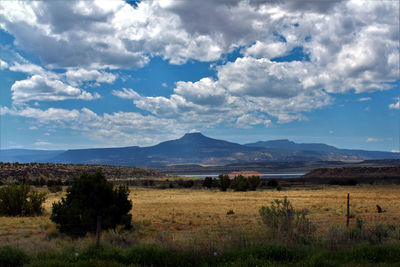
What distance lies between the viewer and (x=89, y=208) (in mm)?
17406

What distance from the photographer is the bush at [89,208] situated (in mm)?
16953

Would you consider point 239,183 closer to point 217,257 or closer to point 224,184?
point 224,184

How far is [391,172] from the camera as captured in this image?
12425 centimetres

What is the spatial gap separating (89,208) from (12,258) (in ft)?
23.7

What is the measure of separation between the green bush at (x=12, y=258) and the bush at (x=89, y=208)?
20.4ft

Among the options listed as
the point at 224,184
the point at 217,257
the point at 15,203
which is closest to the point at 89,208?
the point at 217,257

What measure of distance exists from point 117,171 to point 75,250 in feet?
397

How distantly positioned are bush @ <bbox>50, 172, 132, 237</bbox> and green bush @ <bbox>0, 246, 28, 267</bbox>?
623 cm

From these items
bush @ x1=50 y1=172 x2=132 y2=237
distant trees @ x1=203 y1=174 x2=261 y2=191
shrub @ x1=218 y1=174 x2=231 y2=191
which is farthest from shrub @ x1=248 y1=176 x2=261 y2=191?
bush @ x1=50 y1=172 x2=132 y2=237

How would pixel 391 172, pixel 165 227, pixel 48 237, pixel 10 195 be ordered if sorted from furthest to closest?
pixel 391 172 < pixel 10 195 < pixel 165 227 < pixel 48 237

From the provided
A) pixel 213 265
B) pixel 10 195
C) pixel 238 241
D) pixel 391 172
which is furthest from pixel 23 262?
pixel 391 172

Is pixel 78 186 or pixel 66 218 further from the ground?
pixel 78 186

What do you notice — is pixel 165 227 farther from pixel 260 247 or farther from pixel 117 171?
pixel 117 171

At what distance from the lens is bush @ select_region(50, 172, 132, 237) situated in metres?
17.0
